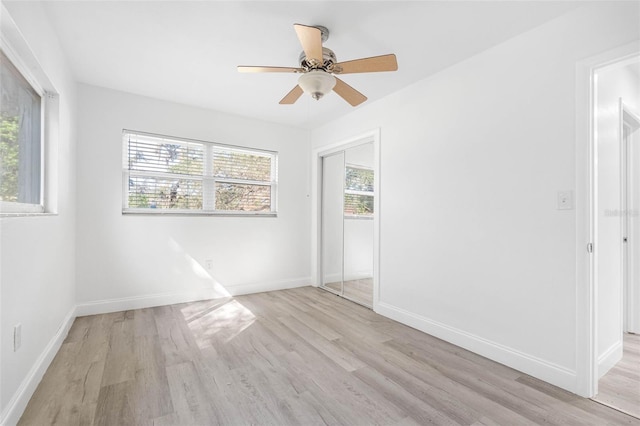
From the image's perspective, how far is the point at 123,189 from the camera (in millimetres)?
3426

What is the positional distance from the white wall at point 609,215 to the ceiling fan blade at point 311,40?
76.5 inches

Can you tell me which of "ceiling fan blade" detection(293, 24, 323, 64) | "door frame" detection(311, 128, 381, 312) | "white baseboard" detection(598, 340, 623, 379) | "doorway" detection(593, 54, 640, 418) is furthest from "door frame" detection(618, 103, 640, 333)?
"ceiling fan blade" detection(293, 24, 323, 64)

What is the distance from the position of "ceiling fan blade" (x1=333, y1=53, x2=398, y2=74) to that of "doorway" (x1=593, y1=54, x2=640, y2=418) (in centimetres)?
130

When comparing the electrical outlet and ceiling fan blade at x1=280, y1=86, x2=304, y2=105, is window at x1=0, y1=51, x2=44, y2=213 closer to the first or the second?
the electrical outlet

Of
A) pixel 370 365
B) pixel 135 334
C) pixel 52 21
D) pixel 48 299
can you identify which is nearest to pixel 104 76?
pixel 52 21

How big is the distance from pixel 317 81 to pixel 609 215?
8.11 ft

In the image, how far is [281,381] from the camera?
1994mm

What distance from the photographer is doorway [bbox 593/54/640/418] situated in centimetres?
193

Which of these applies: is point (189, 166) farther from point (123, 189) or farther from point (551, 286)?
point (551, 286)

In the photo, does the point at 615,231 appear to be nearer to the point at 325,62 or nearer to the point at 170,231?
the point at 325,62

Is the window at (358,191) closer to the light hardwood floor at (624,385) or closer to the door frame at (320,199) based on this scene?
the door frame at (320,199)

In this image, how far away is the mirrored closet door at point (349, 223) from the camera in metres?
3.92

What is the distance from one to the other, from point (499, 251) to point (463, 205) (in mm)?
480

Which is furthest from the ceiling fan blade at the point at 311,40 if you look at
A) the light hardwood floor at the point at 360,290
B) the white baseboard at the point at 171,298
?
the white baseboard at the point at 171,298
